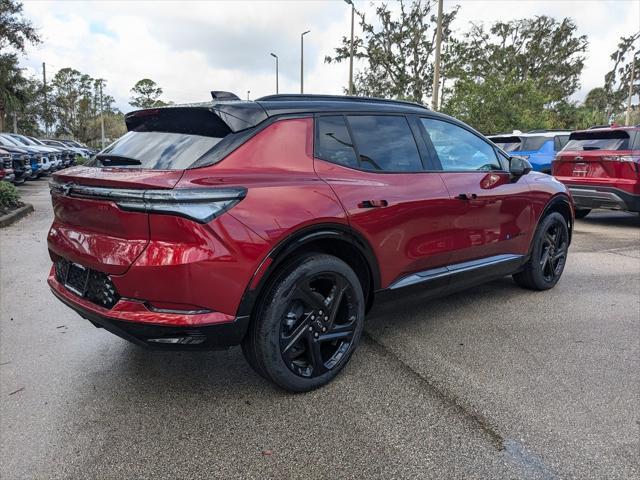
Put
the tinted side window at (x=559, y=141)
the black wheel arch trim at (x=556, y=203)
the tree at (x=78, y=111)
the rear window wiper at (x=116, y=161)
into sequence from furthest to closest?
the tree at (x=78, y=111) < the tinted side window at (x=559, y=141) < the black wheel arch trim at (x=556, y=203) < the rear window wiper at (x=116, y=161)

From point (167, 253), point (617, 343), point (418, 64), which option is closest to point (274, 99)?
point (167, 253)

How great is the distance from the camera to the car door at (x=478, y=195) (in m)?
3.66

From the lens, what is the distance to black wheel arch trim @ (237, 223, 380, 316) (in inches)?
98.7

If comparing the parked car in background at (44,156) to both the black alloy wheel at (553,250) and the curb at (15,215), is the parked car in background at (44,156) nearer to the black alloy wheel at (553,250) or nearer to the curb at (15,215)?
the curb at (15,215)

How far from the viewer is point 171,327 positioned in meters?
2.38

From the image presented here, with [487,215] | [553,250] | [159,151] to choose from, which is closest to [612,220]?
[553,250]

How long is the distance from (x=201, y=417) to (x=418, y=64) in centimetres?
3195

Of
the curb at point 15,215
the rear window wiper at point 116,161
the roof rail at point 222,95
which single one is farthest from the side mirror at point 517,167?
the curb at point 15,215

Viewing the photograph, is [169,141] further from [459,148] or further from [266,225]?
[459,148]

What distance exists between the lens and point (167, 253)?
233 cm

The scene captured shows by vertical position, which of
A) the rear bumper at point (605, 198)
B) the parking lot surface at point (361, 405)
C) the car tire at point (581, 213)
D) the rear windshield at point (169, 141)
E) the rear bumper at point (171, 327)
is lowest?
the parking lot surface at point (361, 405)

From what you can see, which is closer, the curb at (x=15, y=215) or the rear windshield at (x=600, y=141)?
the rear windshield at (x=600, y=141)

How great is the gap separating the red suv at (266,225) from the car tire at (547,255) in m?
1.30

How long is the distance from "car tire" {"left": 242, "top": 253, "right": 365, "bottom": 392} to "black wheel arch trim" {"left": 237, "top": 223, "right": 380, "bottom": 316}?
104mm
